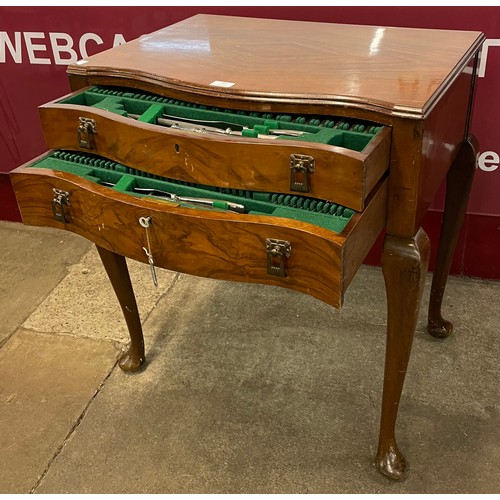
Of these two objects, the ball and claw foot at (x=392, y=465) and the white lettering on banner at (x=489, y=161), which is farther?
the white lettering on banner at (x=489, y=161)

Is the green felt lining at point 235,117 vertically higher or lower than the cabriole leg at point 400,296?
higher

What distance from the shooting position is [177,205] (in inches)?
46.6

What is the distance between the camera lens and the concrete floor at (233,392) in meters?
1.50

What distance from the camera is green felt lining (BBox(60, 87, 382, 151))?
1159mm

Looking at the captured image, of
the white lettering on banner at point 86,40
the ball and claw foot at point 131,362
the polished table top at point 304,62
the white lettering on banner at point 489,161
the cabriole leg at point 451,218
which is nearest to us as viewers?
the polished table top at point 304,62

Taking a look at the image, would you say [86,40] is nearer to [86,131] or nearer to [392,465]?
[86,131]

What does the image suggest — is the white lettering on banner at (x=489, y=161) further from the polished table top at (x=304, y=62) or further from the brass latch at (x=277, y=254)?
the brass latch at (x=277, y=254)

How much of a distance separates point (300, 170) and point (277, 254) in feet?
0.51

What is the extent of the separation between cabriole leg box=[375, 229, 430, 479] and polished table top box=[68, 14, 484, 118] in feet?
0.89

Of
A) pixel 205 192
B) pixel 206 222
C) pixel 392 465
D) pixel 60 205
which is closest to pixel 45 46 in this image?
pixel 60 205

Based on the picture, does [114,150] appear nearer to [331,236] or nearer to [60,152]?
[60,152]

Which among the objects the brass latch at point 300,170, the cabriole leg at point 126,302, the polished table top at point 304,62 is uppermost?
the polished table top at point 304,62

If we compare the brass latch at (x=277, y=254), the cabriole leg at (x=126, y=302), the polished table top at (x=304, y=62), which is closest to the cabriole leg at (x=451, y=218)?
the polished table top at (x=304, y=62)

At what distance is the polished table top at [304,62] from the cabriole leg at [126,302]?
0.48m
